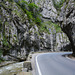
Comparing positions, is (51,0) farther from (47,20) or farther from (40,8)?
(47,20)

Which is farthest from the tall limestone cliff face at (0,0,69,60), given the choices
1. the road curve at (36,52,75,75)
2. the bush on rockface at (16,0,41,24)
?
the road curve at (36,52,75,75)

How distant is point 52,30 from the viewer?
45750mm

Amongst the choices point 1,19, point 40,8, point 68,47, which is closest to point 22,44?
point 1,19

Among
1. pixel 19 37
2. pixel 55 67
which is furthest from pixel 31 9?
pixel 55 67

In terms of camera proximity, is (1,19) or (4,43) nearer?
(4,43)

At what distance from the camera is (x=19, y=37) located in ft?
101

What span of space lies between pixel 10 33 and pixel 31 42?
31.0 feet

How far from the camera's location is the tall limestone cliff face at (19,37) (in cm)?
2645

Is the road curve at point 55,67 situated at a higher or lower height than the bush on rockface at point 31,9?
lower

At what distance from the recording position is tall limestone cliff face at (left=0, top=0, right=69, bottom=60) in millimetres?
26453

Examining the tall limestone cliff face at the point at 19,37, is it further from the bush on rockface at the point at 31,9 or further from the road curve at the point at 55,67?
the road curve at the point at 55,67

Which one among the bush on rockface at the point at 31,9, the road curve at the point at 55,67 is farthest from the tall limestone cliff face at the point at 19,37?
the road curve at the point at 55,67

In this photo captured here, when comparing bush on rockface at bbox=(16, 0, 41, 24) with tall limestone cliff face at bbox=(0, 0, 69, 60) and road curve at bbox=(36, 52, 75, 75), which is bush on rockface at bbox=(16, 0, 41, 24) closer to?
tall limestone cliff face at bbox=(0, 0, 69, 60)

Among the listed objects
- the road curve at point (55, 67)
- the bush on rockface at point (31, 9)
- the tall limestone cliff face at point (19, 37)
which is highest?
the bush on rockface at point (31, 9)
